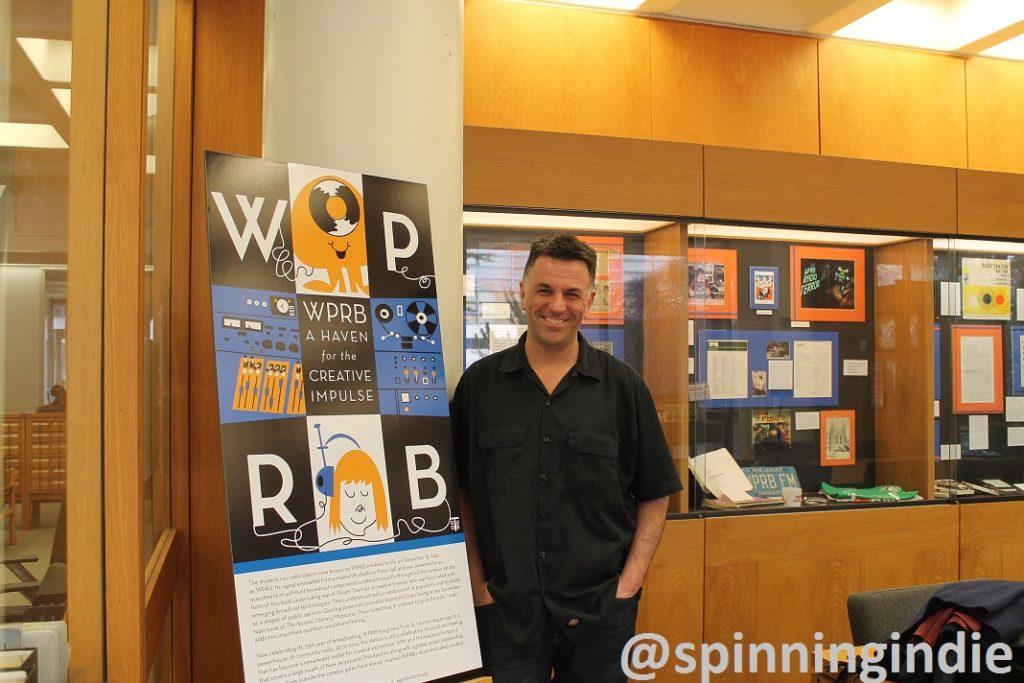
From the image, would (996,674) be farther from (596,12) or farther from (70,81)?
(596,12)

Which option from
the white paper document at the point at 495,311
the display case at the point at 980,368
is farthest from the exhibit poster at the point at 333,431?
the display case at the point at 980,368

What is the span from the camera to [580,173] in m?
3.67

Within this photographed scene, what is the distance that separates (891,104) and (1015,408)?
2028 millimetres

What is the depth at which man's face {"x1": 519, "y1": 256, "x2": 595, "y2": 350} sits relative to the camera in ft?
7.43

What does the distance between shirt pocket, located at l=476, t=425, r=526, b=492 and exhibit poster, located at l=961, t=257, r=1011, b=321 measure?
11.1ft

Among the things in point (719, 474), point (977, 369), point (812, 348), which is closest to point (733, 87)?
point (812, 348)

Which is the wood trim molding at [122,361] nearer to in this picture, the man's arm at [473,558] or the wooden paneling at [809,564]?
the man's arm at [473,558]

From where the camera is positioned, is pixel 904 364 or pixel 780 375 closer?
pixel 780 375

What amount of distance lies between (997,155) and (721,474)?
322cm

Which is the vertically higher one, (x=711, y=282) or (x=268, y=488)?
(x=711, y=282)

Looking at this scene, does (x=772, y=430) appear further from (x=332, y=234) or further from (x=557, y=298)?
(x=332, y=234)

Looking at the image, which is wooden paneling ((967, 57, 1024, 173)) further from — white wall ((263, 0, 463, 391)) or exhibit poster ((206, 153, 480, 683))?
exhibit poster ((206, 153, 480, 683))

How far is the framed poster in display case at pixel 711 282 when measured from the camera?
13.0ft

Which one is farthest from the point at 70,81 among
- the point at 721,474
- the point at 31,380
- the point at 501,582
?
the point at 721,474
